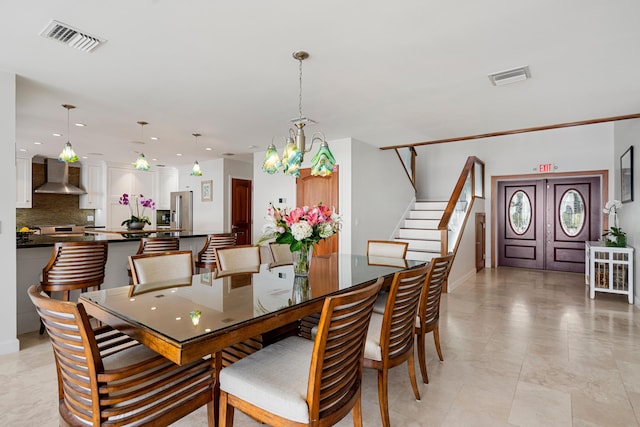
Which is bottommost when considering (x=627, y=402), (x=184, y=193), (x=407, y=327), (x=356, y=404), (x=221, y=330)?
(x=627, y=402)

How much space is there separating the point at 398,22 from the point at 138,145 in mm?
5643

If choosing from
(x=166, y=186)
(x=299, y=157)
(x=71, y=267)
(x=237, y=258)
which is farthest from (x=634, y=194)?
(x=166, y=186)

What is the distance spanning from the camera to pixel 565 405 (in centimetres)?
211

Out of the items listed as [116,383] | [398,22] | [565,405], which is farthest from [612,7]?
[116,383]

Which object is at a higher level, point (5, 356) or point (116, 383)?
point (116, 383)

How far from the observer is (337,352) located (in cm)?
138

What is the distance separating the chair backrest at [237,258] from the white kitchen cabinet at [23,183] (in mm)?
6916

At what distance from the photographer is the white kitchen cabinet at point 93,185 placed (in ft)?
26.2

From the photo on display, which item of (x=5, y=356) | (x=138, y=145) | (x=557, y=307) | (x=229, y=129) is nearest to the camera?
(x=5, y=356)

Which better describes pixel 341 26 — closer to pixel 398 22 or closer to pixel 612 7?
pixel 398 22

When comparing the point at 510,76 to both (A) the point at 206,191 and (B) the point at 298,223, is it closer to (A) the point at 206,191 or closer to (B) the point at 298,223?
(B) the point at 298,223

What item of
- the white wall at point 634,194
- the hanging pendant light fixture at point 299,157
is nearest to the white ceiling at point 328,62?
the hanging pendant light fixture at point 299,157

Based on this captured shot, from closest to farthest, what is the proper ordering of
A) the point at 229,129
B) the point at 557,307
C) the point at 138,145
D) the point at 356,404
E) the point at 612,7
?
the point at 356,404 → the point at 612,7 → the point at 557,307 → the point at 229,129 → the point at 138,145

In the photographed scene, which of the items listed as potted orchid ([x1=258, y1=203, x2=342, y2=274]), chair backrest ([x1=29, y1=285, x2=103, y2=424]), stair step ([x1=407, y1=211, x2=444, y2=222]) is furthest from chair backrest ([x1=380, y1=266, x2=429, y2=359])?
stair step ([x1=407, y1=211, x2=444, y2=222])
